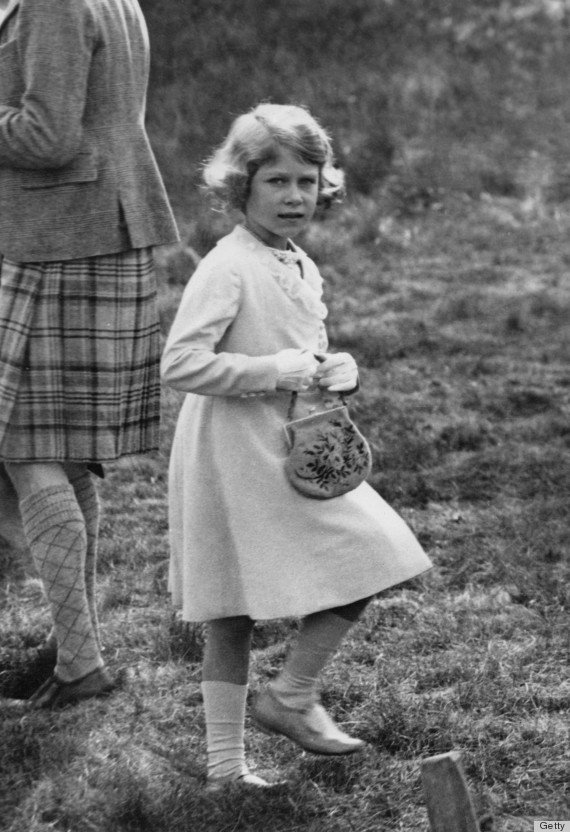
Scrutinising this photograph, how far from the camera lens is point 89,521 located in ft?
12.1

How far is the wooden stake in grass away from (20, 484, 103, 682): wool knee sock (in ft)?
4.41

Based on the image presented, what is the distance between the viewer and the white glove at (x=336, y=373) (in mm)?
2959

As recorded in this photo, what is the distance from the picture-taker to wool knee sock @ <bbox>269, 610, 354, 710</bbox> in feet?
9.69

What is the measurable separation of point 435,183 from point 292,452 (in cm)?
656

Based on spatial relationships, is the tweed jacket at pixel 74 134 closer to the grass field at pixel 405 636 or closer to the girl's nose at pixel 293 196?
the girl's nose at pixel 293 196

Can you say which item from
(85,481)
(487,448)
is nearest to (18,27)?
(85,481)

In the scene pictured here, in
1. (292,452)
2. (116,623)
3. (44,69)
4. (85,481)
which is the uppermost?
(44,69)

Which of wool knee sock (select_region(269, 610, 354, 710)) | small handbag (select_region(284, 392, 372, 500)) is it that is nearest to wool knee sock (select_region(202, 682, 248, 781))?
wool knee sock (select_region(269, 610, 354, 710))

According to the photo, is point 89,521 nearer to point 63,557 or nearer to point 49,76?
point 63,557

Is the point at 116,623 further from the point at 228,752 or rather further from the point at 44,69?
the point at 44,69

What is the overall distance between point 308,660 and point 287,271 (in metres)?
0.87

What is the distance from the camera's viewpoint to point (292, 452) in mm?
2926

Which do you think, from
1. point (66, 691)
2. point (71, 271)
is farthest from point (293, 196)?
point (66, 691)

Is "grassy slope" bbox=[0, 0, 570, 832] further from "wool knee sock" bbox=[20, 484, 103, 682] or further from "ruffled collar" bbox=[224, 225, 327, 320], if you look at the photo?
"ruffled collar" bbox=[224, 225, 327, 320]
